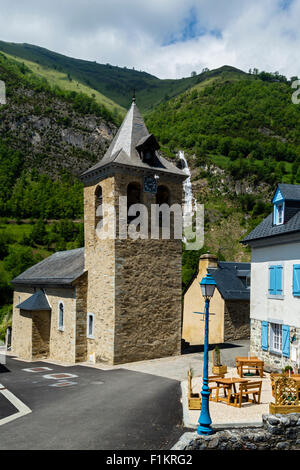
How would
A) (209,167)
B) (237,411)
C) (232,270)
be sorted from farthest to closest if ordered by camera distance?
(209,167) < (232,270) < (237,411)

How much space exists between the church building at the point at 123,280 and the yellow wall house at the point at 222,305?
6598 mm

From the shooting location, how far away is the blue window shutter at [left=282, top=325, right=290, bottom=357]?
15.6 m

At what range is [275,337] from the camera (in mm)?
16875

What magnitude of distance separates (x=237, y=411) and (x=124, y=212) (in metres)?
10.7

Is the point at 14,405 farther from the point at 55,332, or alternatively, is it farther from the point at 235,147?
the point at 235,147

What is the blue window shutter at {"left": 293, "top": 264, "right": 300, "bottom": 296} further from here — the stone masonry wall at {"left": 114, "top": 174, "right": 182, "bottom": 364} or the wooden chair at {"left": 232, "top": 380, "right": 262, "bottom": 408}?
the stone masonry wall at {"left": 114, "top": 174, "right": 182, "bottom": 364}

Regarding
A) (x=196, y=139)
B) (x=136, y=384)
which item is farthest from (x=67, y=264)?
(x=196, y=139)

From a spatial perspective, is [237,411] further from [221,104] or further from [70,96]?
[70,96]

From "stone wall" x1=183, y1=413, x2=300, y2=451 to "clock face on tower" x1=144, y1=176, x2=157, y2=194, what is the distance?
12866 mm

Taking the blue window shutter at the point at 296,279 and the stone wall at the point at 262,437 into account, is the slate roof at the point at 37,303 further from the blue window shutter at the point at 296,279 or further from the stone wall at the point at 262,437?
the stone wall at the point at 262,437

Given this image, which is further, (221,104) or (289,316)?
(221,104)

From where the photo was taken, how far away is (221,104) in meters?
131

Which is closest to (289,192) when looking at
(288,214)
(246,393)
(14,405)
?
(288,214)

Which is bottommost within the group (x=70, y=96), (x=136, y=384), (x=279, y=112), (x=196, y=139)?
(x=136, y=384)
